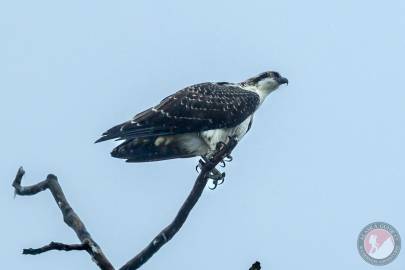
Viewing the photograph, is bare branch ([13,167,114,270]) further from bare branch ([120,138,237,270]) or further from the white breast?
the white breast

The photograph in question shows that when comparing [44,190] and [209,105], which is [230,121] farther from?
[44,190]

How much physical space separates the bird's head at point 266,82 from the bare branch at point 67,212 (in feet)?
24.6

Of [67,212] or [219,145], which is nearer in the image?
[67,212]

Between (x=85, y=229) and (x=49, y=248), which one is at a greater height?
(x=85, y=229)

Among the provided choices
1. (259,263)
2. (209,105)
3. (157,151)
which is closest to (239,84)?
(209,105)

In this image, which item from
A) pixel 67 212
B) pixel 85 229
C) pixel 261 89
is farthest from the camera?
pixel 261 89

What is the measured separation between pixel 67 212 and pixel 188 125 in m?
5.18

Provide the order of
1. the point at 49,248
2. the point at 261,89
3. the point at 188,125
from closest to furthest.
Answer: the point at 49,248, the point at 188,125, the point at 261,89

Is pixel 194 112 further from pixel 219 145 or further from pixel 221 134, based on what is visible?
pixel 219 145

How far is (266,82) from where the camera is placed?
17.5 m

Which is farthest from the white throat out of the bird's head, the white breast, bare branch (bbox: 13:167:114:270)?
bare branch (bbox: 13:167:114:270)

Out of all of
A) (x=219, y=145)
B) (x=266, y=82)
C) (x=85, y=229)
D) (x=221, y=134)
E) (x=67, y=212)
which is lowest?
(x=85, y=229)

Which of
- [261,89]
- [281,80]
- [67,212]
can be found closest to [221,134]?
[261,89]

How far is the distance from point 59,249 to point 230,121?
22.6 ft
